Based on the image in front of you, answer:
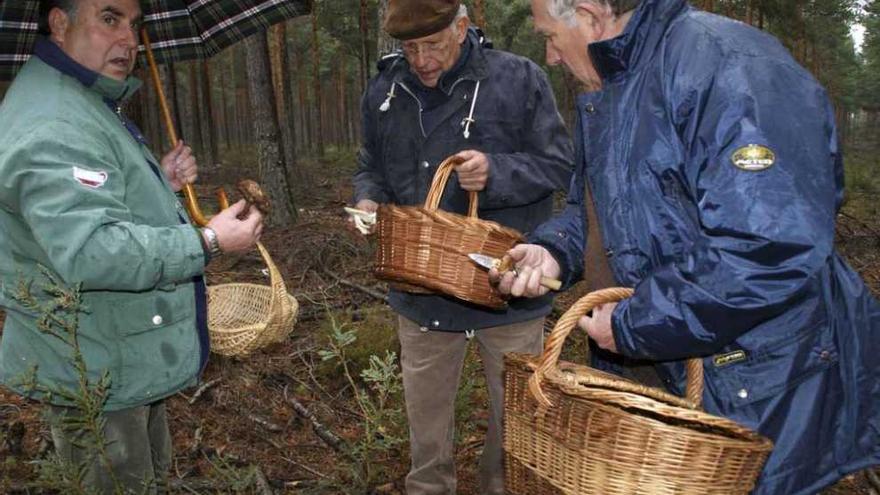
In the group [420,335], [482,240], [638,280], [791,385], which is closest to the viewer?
Answer: [791,385]

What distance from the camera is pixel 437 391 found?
327 cm

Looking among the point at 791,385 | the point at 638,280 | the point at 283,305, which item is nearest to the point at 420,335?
the point at 283,305

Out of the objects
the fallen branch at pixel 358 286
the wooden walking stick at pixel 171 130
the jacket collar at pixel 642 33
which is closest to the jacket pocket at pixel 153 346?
the wooden walking stick at pixel 171 130

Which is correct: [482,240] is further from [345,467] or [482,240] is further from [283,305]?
[345,467]

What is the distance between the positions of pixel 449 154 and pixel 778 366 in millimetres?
1755

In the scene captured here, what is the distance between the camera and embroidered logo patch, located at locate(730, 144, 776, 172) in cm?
155

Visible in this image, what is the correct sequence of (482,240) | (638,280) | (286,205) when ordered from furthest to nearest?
(286,205), (482,240), (638,280)

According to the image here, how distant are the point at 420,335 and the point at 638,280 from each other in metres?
1.53

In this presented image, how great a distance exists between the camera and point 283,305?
279cm

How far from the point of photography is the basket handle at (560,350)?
66.8 inches

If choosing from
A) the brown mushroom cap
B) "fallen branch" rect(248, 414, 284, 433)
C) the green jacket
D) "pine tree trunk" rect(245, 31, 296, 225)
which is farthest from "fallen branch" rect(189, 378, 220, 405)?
"pine tree trunk" rect(245, 31, 296, 225)

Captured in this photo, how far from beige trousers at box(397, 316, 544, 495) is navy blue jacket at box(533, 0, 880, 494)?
1.36 m

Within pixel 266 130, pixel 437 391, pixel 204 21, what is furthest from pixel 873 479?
pixel 266 130

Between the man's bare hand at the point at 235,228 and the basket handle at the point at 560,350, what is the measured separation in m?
1.18
